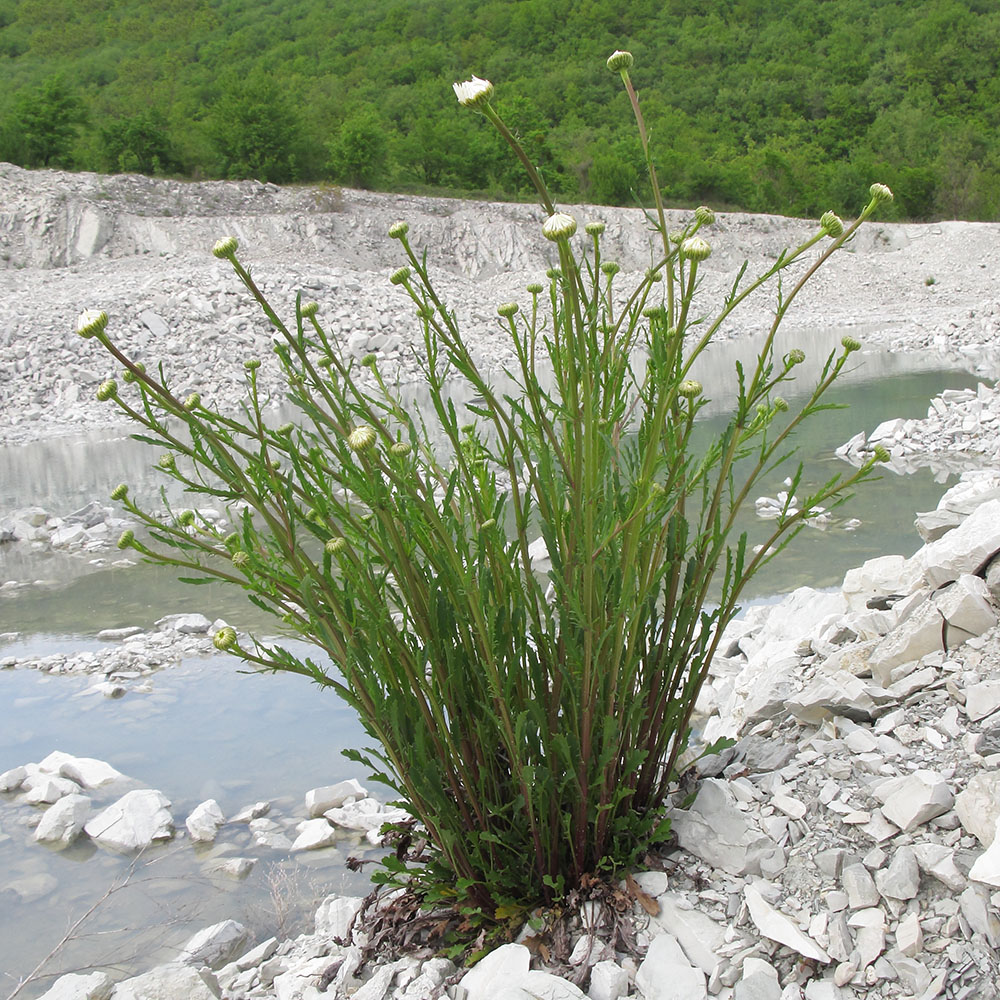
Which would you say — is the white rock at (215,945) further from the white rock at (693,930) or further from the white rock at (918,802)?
the white rock at (918,802)

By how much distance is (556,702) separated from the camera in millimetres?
1631

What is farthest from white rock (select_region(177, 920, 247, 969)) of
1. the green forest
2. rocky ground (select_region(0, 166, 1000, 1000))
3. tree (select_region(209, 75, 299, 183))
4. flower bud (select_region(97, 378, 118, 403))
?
tree (select_region(209, 75, 299, 183))

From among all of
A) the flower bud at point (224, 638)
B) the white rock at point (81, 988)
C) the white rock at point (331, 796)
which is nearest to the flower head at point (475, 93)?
the flower bud at point (224, 638)

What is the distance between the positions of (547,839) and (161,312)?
15368 millimetres

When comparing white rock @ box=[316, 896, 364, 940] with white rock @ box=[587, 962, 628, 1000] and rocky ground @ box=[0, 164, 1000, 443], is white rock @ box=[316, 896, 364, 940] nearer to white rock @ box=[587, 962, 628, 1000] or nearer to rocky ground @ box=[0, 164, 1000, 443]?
white rock @ box=[587, 962, 628, 1000]

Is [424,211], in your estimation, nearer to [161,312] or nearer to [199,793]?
A: [161,312]

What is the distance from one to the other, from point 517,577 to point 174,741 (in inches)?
83.0

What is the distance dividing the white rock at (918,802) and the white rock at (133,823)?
1.98 meters

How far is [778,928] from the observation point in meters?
1.43

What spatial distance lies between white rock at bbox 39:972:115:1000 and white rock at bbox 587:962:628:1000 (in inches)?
42.3

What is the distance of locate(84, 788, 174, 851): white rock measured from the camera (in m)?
2.56

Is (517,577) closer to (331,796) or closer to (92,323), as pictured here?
(92,323)

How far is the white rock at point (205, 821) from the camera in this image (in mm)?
2557

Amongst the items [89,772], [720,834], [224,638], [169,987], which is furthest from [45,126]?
[720,834]
